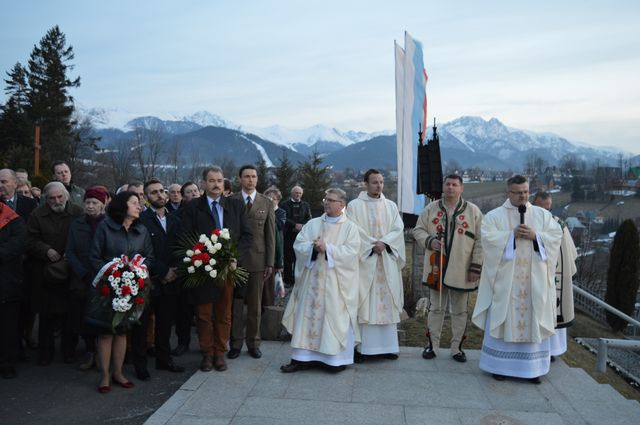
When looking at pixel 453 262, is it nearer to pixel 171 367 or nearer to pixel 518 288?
pixel 518 288

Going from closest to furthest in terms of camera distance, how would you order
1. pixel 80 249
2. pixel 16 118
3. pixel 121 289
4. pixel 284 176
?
pixel 121 289
pixel 80 249
pixel 284 176
pixel 16 118

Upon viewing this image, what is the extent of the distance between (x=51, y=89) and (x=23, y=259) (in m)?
37.2

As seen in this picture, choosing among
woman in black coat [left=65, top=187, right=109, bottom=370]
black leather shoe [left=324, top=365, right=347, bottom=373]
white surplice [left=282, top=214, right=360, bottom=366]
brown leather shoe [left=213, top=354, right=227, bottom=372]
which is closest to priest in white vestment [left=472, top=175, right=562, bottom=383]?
white surplice [left=282, top=214, right=360, bottom=366]

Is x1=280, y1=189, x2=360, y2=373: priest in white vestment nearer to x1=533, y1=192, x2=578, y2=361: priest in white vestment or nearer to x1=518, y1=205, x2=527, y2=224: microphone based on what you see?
x1=518, y1=205, x2=527, y2=224: microphone

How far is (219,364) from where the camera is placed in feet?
21.1

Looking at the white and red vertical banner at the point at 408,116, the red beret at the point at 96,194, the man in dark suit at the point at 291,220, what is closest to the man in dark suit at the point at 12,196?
the red beret at the point at 96,194

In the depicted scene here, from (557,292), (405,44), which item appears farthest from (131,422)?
(405,44)

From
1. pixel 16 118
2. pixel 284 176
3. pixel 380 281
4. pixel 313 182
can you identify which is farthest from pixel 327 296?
pixel 16 118

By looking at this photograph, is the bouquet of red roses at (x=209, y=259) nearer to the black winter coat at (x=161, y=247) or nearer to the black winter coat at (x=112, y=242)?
the black winter coat at (x=161, y=247)

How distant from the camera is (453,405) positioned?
5.54 metres

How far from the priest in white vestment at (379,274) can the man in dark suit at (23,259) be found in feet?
14.2

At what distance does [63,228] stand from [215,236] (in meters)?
2.11

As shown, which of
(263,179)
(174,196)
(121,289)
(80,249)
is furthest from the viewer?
(263,179)

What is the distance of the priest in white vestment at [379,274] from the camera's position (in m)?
6.91
